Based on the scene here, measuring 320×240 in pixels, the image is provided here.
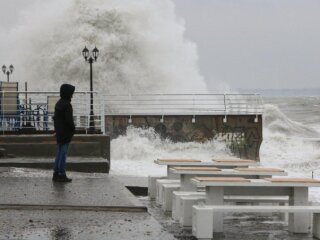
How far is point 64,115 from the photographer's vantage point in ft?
37.1

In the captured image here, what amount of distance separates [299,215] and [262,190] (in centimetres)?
A: 51

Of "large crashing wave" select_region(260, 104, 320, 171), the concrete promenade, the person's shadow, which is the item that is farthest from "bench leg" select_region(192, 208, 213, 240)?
"large crashing wave" select_region(260, 104, 320, 171)

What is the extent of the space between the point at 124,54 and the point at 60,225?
3566 cm

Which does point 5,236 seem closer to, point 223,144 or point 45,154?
point 45,154

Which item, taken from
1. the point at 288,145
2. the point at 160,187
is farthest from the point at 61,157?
the point at 288,145

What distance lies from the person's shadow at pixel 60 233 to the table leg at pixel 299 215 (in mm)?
2927

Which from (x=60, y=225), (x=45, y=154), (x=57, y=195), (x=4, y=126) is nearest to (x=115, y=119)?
(x=4, y=126)

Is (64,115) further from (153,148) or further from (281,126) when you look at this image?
(281,126)

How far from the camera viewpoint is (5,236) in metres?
7.21

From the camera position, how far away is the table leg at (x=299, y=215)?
30.5 ft

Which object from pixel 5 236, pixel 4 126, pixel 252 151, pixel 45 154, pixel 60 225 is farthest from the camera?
pixel 252 151

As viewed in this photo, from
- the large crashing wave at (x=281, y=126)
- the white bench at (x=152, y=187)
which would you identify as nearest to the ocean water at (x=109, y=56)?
the large crashing wave at (x=281, y=126)

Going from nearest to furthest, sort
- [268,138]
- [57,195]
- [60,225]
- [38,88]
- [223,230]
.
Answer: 1. [60,225]
2. [223,230]
3. [57,195]
4. [268,138]
5. [38,88]

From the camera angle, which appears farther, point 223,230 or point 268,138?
point 268,138
